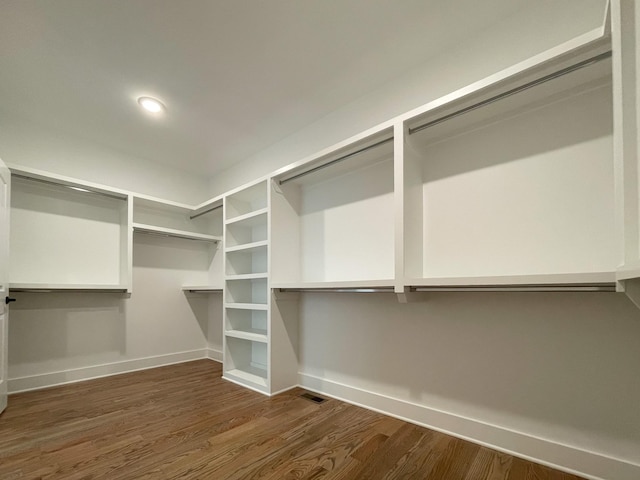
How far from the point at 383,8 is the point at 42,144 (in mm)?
3171

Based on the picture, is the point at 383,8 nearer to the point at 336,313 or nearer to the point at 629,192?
the point at 629,192

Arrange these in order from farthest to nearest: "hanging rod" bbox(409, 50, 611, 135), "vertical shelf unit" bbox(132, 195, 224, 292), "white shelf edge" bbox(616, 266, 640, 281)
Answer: "vertical shelf unit" bbox(132, 195, 224, 292)
"hanging rod" bbox(409, 50, 611, 135)
"white shelf edge" bbox(616, 266, 640, 281)

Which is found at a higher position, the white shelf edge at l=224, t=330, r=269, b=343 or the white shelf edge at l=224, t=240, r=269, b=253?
the white shelf edge at l=224, t=240, r=269, b=253

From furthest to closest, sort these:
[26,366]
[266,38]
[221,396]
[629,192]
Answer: [26,366], [221,396], [266,38], [629,192]

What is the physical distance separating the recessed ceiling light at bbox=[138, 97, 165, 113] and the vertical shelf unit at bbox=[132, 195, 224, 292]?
3.11 feet

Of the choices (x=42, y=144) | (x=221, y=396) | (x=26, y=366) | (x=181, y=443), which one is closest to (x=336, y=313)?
(x=221, y=396)

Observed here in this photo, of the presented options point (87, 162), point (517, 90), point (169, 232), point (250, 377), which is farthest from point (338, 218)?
point (87, 162)

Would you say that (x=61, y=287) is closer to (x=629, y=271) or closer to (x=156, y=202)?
(x=156, y=202)

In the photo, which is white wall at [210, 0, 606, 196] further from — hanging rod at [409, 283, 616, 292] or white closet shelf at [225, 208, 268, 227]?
hanging rod at [409, 283, 616, 292]

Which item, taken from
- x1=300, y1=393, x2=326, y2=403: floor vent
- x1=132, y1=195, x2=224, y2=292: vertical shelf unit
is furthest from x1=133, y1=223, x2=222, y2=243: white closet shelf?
x1=300, y1=393, x2=326, y2=403: floor vent

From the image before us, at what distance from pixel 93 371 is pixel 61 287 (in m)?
0.95

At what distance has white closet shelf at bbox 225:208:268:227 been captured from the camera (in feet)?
8.77

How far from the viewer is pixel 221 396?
2367 mm

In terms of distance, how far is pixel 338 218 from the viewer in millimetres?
2451
